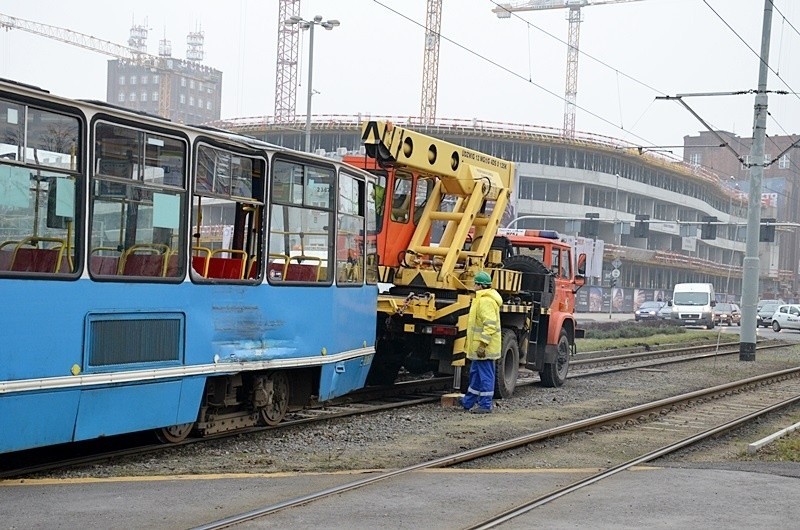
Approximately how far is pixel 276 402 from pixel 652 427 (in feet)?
16.0

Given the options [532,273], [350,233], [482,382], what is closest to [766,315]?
[532,273]

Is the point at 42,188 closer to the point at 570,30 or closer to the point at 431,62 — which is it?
the point at 431,62

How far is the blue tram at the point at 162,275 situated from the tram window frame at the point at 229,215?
0.7 inches

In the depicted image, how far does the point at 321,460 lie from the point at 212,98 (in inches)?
7354

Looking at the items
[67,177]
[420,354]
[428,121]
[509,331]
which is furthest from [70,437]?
[428,121]

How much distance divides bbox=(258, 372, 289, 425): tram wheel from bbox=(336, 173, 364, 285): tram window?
4.31ft

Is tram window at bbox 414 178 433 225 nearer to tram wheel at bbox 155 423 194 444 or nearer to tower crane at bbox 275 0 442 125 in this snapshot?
tram wheel at bbox 155 423 194 444

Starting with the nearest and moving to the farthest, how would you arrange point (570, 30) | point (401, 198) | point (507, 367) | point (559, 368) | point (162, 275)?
point (162, 275), point (401, 198), point (507, 367), point (559, 368), point (570, 30)

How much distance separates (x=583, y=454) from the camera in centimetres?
1173

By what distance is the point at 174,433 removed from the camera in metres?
10.9

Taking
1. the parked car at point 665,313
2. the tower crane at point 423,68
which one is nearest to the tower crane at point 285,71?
the tower crane at point 423,68

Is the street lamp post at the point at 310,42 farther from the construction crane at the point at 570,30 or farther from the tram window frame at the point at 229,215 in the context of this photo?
the construction crane at the point at 570,30

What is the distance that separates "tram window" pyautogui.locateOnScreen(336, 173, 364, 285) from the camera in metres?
13.0

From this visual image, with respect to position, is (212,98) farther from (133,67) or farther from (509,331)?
(509,331)
